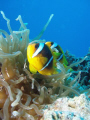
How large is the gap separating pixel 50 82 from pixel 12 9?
61.8m

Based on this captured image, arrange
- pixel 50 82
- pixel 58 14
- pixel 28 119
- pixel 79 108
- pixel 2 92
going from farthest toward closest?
pixel 58 14, pixel 50 82, pixel 2 92, pixel 28 119, pixel 79 108

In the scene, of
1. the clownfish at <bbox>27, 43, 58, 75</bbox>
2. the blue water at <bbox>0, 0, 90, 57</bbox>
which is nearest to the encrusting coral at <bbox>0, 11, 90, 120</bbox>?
the clownfish at <bbox>27, 43, 58, 75</bbox>

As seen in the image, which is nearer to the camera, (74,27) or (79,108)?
(79,108)

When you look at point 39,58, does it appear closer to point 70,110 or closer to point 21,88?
point 21,88

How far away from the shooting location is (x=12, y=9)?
56.8 meters

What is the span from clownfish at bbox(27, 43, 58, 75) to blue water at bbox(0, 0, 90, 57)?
6268 centimetres

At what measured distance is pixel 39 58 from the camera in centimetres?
121

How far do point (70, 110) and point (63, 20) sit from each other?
77.2 metres

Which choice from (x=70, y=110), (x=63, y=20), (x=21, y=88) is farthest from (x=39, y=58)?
(x=63, y=20)

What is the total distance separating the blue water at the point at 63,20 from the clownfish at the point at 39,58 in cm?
6268

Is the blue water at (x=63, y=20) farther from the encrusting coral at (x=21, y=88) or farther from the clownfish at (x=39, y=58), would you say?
the clownfish at (x=39, y=58)

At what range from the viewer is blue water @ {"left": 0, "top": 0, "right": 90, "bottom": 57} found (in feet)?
217

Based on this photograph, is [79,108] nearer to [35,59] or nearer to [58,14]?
[35,59]

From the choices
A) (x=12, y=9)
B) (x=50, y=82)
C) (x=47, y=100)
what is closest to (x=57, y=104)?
(x=47, y=100)
